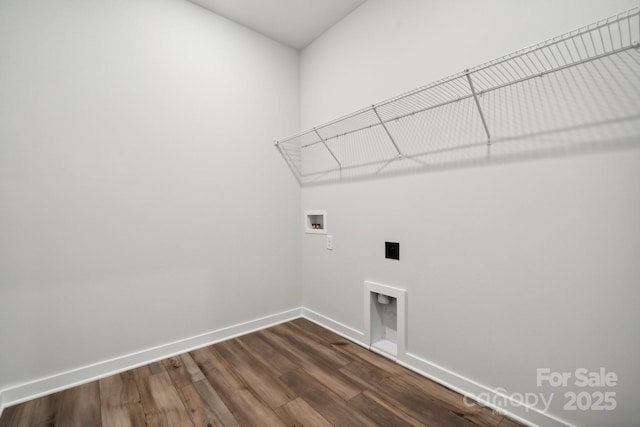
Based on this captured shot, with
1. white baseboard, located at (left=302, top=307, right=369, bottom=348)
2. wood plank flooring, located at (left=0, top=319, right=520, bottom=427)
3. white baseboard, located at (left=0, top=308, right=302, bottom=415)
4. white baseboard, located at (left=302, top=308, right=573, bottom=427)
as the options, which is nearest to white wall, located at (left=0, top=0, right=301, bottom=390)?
white baseboard, located at (left=0, top=308, right=302, bottom=415)

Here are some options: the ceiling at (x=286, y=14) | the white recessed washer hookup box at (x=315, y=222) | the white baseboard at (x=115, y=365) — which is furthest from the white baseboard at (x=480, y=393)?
the ceiling at (x=286, y=14)

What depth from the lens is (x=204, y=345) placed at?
2.04 metres

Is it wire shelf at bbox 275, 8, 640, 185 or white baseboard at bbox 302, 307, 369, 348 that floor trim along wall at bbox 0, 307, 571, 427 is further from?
wire shelf at bbox 275, 8, 640, 185

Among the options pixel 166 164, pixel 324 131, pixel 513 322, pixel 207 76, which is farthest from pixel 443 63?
pixel 166 164

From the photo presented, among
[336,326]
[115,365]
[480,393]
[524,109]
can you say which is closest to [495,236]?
[524,109]

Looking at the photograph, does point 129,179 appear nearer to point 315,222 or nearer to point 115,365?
point 115,365

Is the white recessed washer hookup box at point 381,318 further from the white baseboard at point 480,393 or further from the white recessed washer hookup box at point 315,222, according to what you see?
the white recessed washer hookup box at point 315,222

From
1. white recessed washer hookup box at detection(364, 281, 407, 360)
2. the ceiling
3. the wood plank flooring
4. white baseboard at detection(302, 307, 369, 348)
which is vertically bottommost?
the wood plank flooring

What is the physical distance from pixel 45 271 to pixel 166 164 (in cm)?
90

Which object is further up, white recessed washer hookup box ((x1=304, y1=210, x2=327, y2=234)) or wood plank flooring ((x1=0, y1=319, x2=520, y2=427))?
white recessed washer hookup box ((x1=304, y1=210, x2=327, y2=234))

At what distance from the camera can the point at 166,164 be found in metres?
1.91

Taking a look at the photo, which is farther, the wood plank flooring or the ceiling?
the ceiling

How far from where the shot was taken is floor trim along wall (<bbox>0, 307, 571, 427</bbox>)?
4.27 ft

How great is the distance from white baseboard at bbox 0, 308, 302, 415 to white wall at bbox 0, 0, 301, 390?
0.04 metres
